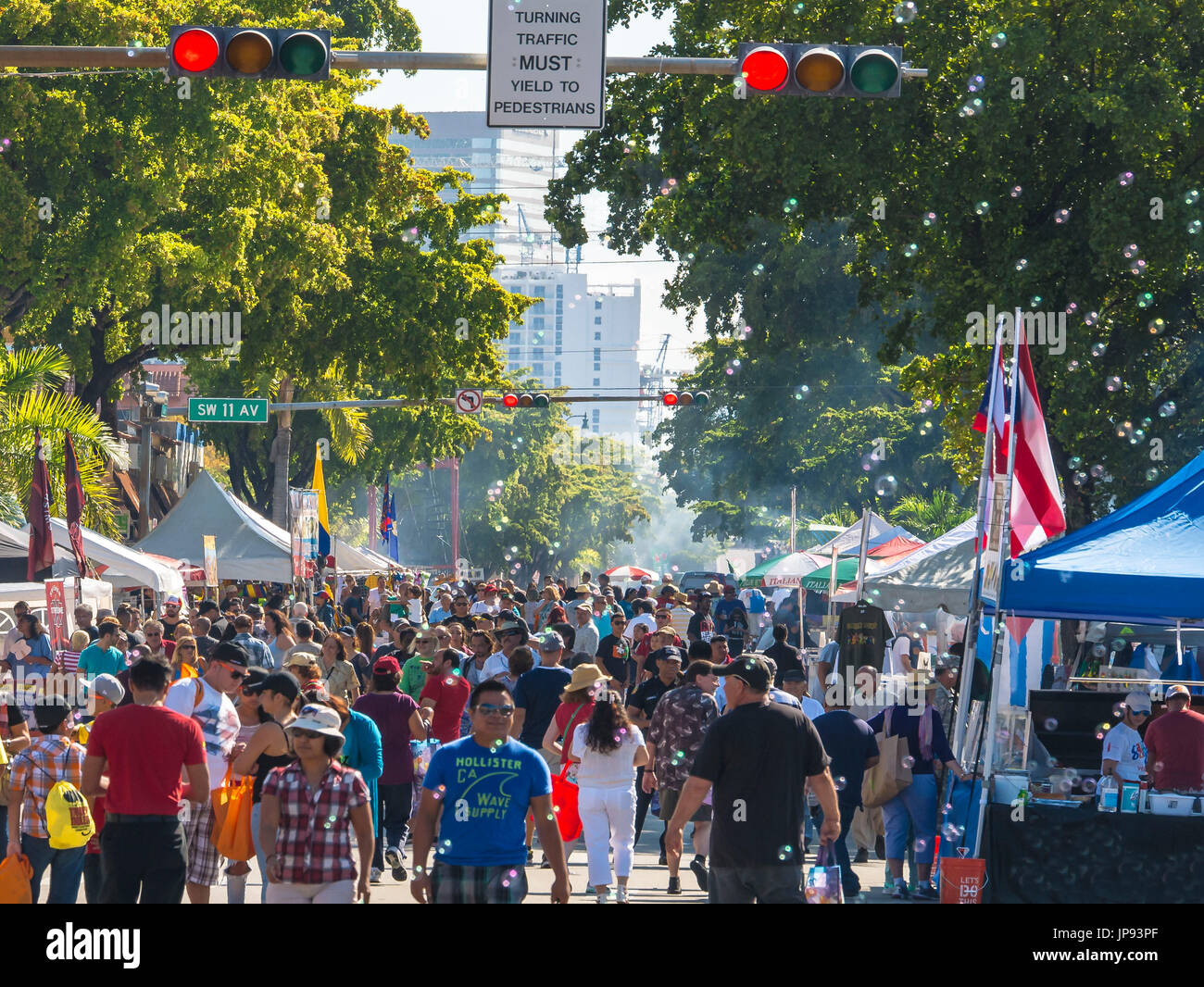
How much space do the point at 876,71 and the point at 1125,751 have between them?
23.6 feet

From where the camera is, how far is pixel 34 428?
22.0 m

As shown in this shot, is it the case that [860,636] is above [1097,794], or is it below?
below

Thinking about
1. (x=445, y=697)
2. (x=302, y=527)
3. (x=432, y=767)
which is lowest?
(x=302, y=527)

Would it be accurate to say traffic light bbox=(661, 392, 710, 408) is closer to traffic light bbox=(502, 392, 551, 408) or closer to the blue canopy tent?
traffic light bbox=(502, 392, 551, 408)

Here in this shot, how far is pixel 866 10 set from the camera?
20.4m

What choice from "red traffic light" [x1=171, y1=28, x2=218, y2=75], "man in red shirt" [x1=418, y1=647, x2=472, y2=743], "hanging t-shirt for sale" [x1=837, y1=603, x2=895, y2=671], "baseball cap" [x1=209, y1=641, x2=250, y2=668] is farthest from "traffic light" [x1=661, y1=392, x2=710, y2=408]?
"red traffic light" [x1=171, y1=28, x2=218, y2=75]

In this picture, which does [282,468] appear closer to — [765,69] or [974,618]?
[974,618]

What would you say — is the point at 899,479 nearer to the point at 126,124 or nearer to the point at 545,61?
the point at 126,124

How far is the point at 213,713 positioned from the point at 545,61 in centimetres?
444

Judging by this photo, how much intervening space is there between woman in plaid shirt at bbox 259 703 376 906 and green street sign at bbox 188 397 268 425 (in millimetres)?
21710

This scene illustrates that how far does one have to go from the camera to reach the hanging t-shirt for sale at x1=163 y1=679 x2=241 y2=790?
10578 millimetres

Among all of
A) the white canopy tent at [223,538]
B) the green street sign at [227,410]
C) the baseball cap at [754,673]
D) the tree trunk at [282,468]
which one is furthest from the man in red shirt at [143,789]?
the tree trunk at [282,468]

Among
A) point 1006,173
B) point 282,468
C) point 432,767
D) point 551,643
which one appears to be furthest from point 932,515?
point 432,767

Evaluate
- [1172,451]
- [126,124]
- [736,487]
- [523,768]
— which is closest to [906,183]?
[1172,451]
